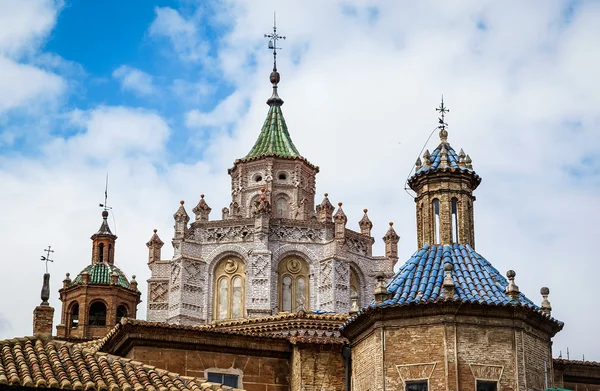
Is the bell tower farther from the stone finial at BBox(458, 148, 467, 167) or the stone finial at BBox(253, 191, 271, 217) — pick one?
the stone finial at BBox(253, 191, 271, 217)

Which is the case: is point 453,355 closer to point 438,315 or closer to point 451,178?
point 438,315

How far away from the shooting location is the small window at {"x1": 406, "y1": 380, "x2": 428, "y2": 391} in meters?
29.2

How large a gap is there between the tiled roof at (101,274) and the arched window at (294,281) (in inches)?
321

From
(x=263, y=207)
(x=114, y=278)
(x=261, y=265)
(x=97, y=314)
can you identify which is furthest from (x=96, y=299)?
(x=263, y=207)

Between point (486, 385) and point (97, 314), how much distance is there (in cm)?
3482

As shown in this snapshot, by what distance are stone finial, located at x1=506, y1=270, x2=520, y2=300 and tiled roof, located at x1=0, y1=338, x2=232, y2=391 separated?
7.99 metres

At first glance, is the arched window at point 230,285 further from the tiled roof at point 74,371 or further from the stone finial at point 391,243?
the tiled roof at point 74,371

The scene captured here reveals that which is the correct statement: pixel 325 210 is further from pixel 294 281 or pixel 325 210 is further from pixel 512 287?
pixel 512 287

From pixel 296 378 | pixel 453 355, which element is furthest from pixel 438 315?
pixel 296 378

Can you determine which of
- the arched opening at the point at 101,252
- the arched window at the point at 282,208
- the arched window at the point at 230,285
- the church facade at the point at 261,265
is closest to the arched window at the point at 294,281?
the church facade at the point at 261,265

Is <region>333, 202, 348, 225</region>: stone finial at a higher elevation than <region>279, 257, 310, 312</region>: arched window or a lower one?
higher

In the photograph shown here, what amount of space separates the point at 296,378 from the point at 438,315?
5.06 meters

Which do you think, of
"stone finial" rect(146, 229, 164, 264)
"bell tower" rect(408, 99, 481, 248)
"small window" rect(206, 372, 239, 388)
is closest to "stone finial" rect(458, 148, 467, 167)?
"bell tower" rect(408, 99, 481, 248)

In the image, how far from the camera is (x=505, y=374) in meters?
29.3
